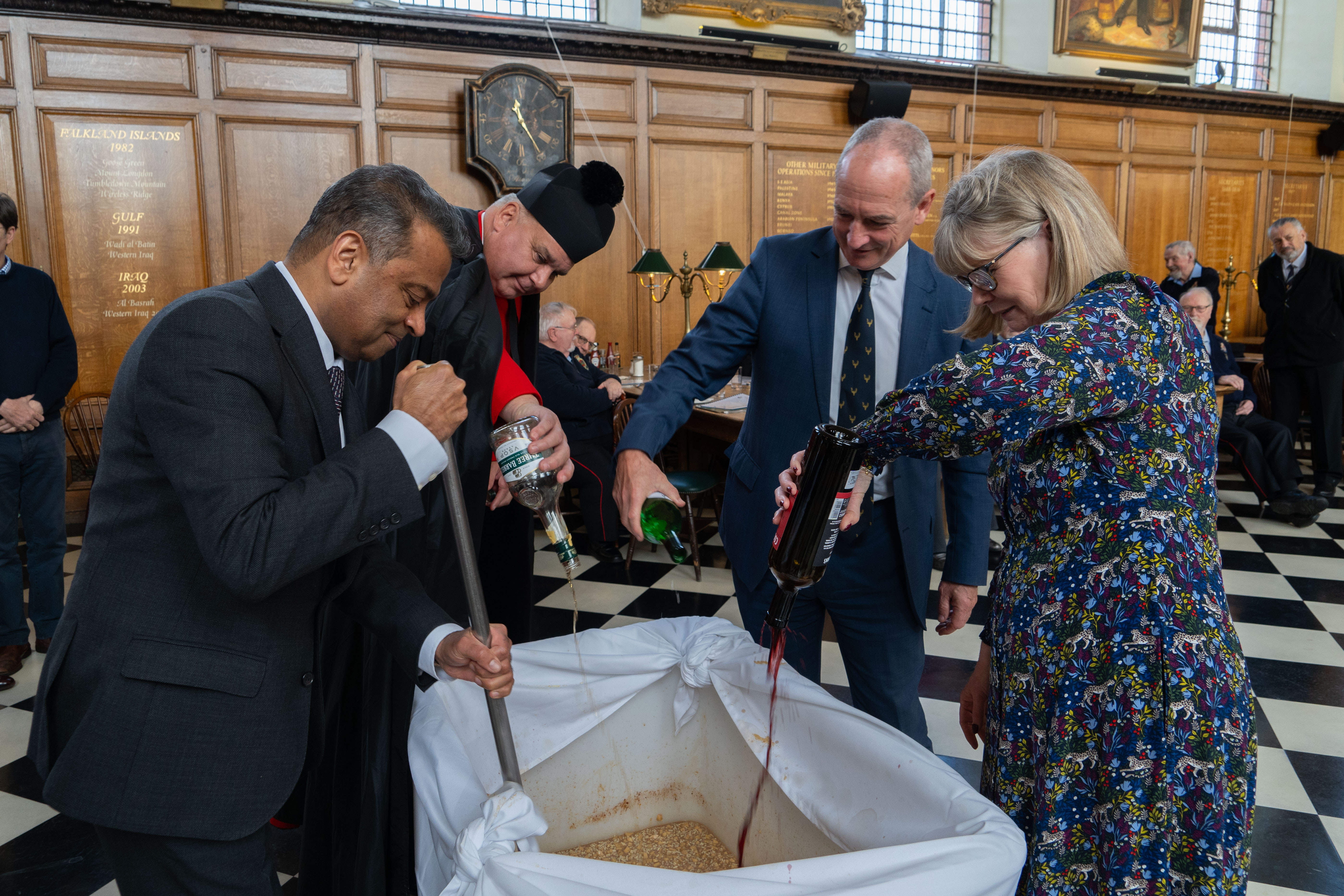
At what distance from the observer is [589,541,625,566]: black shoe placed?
4832mm

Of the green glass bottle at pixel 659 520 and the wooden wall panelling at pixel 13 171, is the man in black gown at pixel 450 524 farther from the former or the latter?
the wooden wall panelling at pixel 13 171

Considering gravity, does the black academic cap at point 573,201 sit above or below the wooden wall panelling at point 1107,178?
below

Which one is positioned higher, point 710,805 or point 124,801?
point 124,801

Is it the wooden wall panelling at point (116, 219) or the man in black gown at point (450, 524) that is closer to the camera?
the man in black gown at point (450, 524)

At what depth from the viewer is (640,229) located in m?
6.99

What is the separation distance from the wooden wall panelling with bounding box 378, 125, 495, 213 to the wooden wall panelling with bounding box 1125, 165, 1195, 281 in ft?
20.0

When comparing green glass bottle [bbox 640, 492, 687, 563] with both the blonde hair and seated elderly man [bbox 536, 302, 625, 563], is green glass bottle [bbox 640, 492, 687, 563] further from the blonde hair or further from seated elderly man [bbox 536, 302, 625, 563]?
seated elderly man [bbox 536, 302, 625, 563]

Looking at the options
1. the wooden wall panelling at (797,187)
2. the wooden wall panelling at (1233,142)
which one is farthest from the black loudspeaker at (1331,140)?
the wooden wall panelling at (797,187)

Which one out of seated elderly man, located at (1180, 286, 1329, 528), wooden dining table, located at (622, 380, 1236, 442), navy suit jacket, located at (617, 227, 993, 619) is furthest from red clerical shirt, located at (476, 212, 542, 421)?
seated elderly man, located at (1180, 286, 1329, 528)

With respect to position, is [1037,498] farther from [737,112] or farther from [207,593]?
[737,112]

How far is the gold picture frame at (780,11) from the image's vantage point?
7043mm

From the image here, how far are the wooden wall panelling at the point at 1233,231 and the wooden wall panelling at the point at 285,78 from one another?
25.9ft

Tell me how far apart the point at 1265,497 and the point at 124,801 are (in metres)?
6.36

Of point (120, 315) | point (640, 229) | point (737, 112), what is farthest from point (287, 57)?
point (737, 112)
